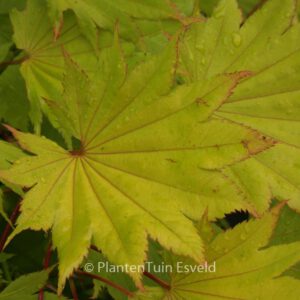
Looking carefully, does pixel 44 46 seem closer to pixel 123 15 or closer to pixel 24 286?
pixel 123 15

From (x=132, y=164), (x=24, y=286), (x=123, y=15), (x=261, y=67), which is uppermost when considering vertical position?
(x=123, y=15)

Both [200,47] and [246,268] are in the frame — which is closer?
[246,268]

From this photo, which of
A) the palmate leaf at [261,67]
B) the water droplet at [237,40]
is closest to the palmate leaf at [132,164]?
the palmate leaf at [261,67]

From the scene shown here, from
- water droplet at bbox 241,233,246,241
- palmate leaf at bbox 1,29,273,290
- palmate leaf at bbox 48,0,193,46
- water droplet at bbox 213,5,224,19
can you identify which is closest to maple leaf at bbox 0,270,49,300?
palmate leaf at bbox 1,29,273,290

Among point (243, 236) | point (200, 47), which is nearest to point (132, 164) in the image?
point (243, 236)

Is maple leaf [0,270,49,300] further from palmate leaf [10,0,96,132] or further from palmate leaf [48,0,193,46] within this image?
palmate leaf [48,0,193,46]

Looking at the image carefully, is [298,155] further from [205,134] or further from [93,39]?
[93,39]

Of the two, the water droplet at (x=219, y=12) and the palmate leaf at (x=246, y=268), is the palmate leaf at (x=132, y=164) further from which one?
the water droplet at (x=219, y=12)
